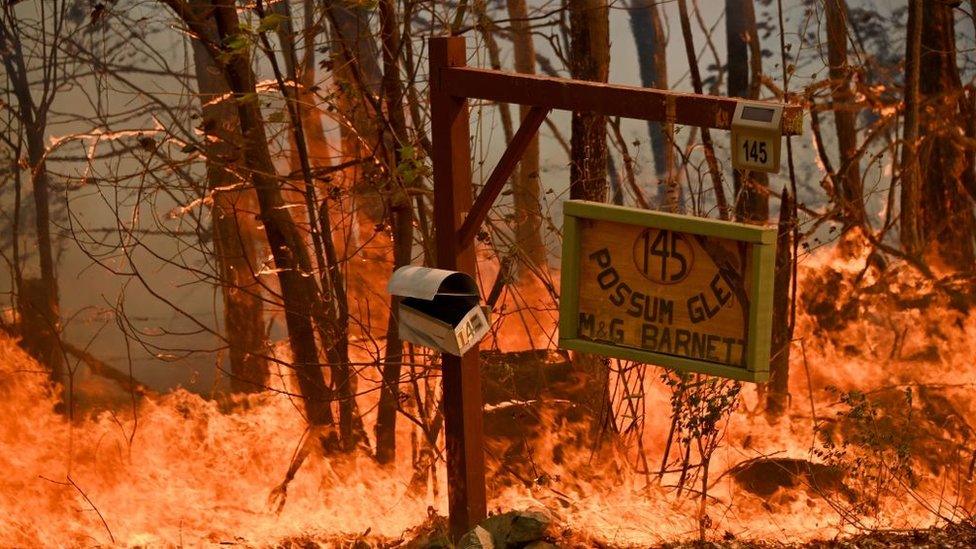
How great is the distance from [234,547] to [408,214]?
6.44ft

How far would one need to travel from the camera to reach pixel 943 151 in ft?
26.9

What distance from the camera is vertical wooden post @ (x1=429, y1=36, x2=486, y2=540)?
14.7 feet

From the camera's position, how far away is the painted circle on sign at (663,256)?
400cm

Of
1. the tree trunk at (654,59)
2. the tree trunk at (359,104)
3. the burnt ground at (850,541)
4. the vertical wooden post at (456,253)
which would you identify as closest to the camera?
the vertical wooden post at (456,253)

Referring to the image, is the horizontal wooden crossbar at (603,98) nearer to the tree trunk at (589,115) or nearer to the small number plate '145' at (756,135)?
the small number plate '145' at (756,135)

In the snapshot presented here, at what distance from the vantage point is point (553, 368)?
7.34 m

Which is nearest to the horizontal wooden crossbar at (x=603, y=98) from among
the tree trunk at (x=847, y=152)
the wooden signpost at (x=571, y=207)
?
the wooden signpost at (x=571, y=207)

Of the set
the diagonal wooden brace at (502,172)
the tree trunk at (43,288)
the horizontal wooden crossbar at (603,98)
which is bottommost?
the tree trunk at (43,288)

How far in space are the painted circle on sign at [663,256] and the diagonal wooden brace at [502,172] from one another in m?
0.52

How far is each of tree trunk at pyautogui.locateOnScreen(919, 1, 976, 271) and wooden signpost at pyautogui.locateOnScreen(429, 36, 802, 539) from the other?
4564 mm

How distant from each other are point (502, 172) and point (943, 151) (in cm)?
481

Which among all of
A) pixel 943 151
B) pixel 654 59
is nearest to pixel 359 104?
pixel 654 59

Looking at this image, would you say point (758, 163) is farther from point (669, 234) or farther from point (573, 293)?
point (573, 293)

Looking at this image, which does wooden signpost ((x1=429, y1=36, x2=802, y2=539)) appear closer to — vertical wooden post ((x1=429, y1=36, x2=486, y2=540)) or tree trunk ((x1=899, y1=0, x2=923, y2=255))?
vertical wooden post ((x1=429, y1=36, x2=486, y2=540))
